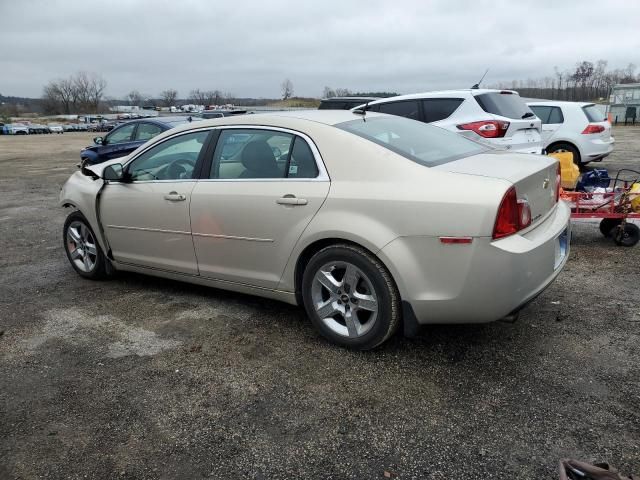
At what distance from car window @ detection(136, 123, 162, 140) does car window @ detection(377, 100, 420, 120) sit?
A: 17.0 feet

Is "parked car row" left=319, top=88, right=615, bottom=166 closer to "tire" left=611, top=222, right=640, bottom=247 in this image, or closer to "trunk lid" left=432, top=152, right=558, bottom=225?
"tire" left=611, top=222, right=640, bottom=247

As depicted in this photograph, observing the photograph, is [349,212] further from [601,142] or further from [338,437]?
[601,142]

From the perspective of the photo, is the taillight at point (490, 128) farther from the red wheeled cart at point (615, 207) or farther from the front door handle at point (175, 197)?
the front door handle at point (175, 197)

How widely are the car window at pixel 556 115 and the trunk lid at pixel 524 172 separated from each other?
26.0ft

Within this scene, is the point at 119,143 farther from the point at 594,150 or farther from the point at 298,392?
the point at 298,392

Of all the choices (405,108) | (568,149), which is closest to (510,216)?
(405,108)

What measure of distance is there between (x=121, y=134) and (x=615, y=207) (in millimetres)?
10096

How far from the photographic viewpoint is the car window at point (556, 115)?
1080 centimetres

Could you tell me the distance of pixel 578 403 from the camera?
284cm

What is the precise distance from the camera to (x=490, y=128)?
7.69 meters

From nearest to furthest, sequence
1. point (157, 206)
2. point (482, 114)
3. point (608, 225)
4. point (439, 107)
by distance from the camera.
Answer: point (157, 206)
point (608, 225)
point (482, 114)
point (439, 107)

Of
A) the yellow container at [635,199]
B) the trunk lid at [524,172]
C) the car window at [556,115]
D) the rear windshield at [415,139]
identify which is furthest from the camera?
the car window at [556,115]

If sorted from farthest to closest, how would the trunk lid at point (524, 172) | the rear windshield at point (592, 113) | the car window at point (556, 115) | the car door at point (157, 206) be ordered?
the car window at point (556, 115), the rear windshield at point (592, 113), the car door at point (157, 206), the trunk lid at point (524, 172)

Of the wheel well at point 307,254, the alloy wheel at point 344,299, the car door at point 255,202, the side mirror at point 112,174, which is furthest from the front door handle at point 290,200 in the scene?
the side mirror at point 112,174
